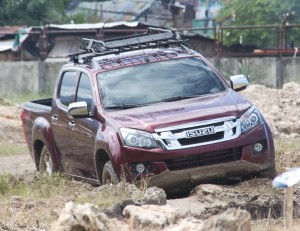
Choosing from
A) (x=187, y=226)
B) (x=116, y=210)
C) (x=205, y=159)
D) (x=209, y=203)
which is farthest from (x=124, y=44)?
(x=187, y=226)

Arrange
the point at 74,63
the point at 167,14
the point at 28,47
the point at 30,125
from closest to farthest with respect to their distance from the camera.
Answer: the point at 74,63 → the point at 30,125 → the point at 28,47 → the point at 167,14

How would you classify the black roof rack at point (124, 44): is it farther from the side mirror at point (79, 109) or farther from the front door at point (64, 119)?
the side mirror at point (79, 109)

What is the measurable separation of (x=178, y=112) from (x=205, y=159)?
59cm

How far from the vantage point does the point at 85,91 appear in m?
12.0

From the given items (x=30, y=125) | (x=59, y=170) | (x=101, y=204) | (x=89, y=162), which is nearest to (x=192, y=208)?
(x=101, y=204)

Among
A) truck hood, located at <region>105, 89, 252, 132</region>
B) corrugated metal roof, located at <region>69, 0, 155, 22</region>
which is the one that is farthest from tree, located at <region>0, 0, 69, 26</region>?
truck hood, located at <region>105, 89, 252, 132</region>

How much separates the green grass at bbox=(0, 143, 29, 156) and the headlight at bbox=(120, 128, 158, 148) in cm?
927

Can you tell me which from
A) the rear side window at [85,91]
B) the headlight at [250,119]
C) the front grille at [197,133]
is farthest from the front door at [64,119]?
the headlight at [250,119]

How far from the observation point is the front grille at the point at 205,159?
10289 millimetres

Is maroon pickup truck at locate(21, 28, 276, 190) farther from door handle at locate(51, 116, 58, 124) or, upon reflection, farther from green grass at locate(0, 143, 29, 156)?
green grass at locate(0, 143, 29, 156)

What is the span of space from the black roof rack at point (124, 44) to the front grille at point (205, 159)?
7.78 ft

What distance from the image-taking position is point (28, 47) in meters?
38.9

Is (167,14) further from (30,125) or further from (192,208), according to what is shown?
(192,208)

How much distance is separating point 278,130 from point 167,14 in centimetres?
3640
